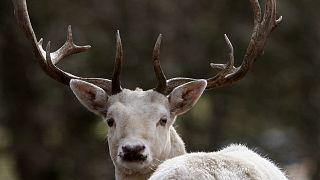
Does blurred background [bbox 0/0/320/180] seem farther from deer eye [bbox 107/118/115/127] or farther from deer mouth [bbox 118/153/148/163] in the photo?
deer mouth [bbox 118/153/148/163]

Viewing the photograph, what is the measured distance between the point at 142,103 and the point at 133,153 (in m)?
0.95

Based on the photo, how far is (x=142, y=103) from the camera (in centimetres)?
1471

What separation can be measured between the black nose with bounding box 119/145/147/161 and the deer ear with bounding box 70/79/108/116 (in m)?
1.32

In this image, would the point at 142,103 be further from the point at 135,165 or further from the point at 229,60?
the point at 229,60

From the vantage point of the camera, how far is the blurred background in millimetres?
36125

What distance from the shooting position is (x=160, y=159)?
14422 mm

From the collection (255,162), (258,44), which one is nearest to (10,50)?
(258,44)

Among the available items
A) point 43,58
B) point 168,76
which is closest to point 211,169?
point 43,58

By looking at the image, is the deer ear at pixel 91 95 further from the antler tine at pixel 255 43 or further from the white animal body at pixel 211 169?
the white animal body at pixel 211 169

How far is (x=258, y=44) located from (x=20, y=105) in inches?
852

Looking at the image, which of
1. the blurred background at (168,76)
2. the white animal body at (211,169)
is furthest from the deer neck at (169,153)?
the blurred background at (168,76)

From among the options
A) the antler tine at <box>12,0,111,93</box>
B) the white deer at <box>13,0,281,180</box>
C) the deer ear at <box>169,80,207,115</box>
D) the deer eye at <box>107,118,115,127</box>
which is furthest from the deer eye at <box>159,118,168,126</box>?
the antler tine at <box>12,0,111,93</box>

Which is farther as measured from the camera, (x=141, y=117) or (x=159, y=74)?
(x=159, y=74)

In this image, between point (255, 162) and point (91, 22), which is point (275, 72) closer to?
point (91, 22)
